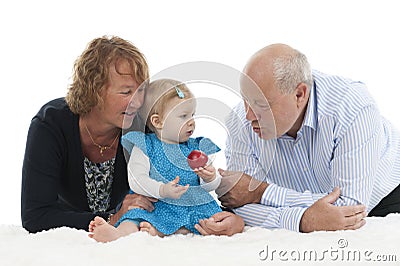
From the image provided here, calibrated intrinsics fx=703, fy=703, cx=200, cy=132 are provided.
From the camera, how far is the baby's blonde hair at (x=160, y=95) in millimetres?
2094

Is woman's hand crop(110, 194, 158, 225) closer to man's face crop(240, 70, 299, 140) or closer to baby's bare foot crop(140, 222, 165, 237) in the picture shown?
baby's bare foot crop(140, 222, 165, 237)

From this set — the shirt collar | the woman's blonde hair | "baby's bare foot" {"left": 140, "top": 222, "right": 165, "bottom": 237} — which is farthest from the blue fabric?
the shirt collar

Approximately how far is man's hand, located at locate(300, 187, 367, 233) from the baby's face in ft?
1.56

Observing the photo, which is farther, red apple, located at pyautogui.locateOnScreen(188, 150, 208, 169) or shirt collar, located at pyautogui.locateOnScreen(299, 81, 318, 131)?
shirt collar, located at pyautogui.locateOnScreen(299, 81, 318, 131)

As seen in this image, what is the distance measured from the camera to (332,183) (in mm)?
2365

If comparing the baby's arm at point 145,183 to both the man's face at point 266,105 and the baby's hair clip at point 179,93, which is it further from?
the man's face at point 266,105

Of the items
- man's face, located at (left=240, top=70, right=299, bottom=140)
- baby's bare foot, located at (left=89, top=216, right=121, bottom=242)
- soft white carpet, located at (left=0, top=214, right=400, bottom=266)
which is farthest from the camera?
man's face, located at (left=240, top=70, right=299, bottom=140)

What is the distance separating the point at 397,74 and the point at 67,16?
1.74 m

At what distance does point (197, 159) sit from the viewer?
2.11 metres

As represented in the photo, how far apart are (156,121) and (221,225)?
1.26 feet

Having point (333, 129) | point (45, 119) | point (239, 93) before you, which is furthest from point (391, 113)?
point (45, 119)

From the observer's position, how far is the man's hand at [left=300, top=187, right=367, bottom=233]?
2205mm

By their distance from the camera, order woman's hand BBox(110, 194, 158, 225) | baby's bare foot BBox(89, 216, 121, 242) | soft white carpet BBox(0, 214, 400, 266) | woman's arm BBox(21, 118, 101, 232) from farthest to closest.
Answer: woman's arm BBox(21, 118, 101, 232) → woman's hand BBox(110, 194, 158, 225) → baby's bare foot BBox(89, 216, 121, 242) → soft white carpet BBox(0, 214, 400, 266)

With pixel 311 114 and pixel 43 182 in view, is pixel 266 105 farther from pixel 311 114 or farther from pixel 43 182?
pixel 43 182
